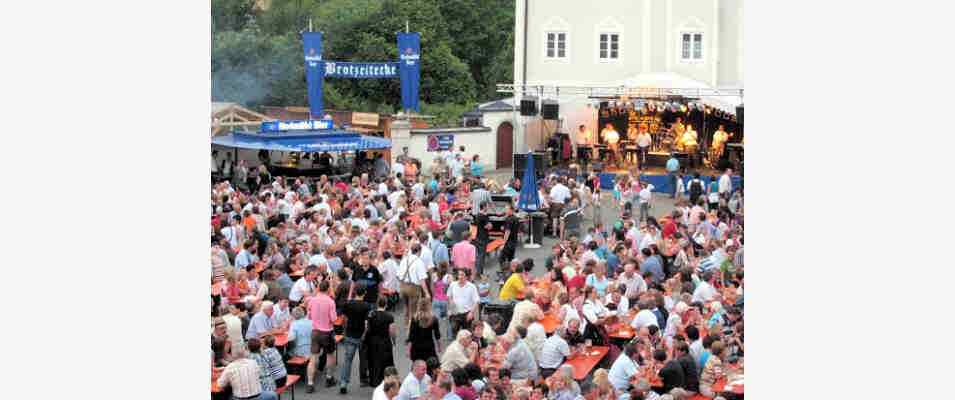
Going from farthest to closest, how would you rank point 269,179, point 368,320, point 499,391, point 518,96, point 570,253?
point 518,96 → point 269,179 → point 570,253 → point 368,320 → point 499,391

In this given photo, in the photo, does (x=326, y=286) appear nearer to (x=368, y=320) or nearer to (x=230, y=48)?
(x=368, y=320)

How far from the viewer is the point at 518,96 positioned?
38219mm

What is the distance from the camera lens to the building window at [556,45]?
38.6 meters

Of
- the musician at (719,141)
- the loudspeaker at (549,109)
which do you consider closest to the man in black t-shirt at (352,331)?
the loudspeaker at (549,109)

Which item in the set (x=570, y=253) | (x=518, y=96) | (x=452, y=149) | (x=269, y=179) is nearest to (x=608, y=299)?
(x=570, y=253)

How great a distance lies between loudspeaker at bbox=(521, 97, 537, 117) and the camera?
34.5 meters

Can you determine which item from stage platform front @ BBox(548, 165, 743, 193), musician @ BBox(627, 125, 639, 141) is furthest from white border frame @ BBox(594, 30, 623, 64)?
stage platform front @ BBox(548, 165, 743, 193)

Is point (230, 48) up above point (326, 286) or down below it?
above

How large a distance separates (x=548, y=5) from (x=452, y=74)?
1141cm

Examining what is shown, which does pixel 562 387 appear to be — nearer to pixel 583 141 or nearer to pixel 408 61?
pixel 408 61

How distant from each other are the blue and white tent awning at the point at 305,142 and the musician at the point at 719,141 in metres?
8.10

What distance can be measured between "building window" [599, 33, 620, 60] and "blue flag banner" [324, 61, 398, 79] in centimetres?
630

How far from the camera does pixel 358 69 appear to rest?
34.7 meters

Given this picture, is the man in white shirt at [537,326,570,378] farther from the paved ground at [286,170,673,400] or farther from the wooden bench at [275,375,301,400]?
the wooden bench at [275,375,301,400]
